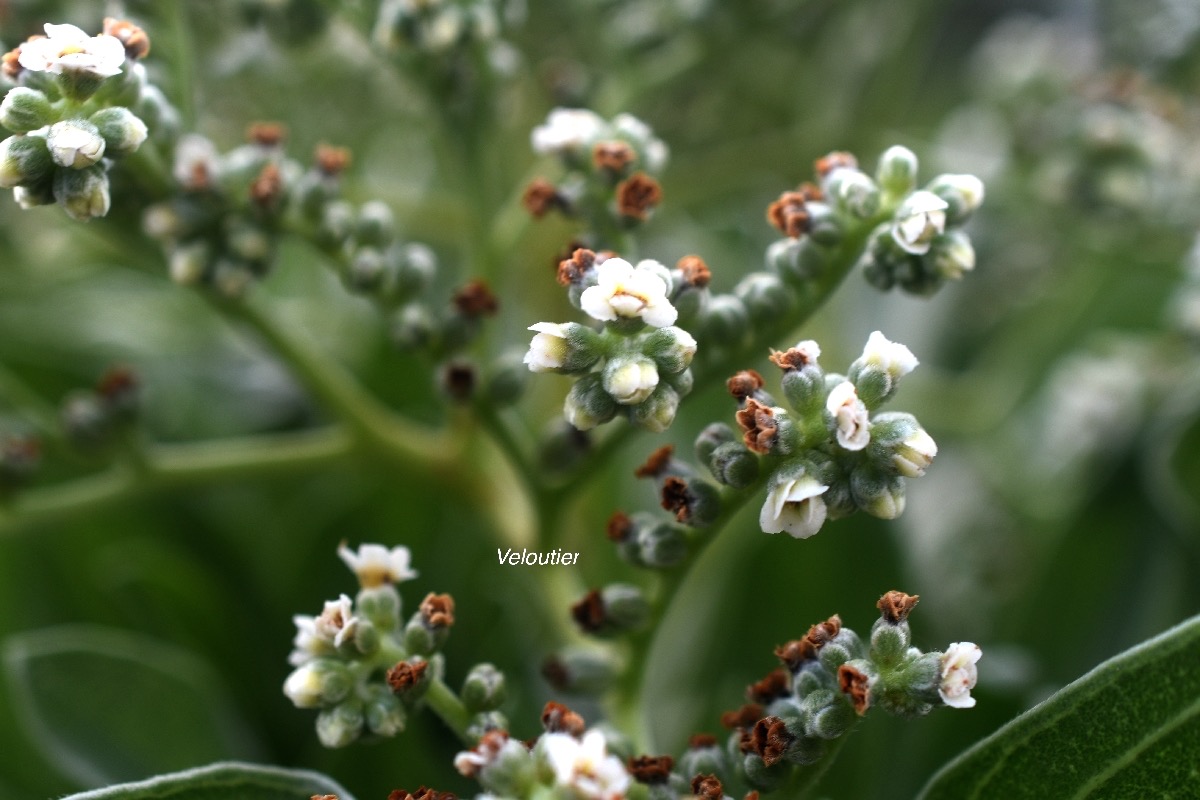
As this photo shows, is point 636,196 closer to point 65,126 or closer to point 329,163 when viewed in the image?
point 329,163

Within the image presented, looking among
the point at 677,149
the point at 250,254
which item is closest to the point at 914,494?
the point at 677,149

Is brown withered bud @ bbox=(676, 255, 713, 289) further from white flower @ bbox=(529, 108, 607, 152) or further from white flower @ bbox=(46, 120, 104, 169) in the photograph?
white flower @ bbox=(46, 120, 104, 169)

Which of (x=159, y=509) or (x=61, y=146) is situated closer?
(x=61, y=146)

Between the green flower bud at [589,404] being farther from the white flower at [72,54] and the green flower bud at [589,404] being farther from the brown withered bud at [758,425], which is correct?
the white flower at [72,54]

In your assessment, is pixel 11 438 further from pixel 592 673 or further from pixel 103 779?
pixel 592 673

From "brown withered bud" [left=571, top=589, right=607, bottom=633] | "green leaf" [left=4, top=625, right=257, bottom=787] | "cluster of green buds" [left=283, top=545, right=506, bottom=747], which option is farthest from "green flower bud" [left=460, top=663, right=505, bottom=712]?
"green leaf" [left=4, top=625, right=257, bottom=787]

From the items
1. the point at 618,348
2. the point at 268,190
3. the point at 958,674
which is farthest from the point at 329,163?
the point at 958,674
